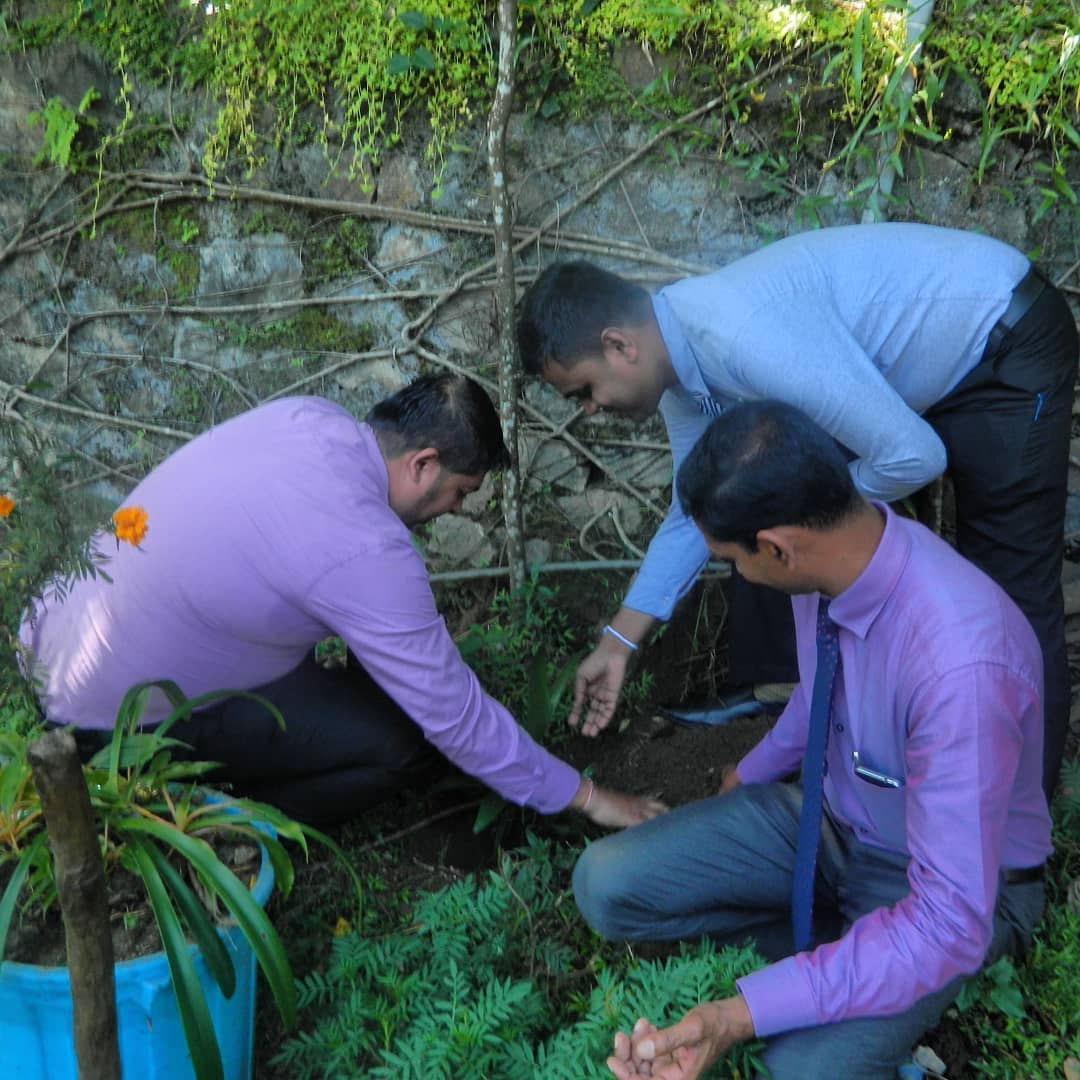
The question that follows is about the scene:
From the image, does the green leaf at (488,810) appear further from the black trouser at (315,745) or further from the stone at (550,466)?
the stone at (550,466)

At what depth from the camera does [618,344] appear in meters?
2.44

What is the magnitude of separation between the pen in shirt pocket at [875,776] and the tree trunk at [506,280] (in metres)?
1.33

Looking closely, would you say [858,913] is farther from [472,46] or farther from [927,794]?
[472,46]

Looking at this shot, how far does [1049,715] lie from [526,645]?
1.48 metres

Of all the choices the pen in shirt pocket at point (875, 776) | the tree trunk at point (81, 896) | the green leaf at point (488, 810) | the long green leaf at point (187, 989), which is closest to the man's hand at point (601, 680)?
the green leaf at point (488, 810)

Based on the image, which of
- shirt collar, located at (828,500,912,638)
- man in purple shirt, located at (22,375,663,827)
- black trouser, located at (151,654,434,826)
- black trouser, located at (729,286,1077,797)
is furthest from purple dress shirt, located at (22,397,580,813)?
black trouser, located at (729,286,1077,797)

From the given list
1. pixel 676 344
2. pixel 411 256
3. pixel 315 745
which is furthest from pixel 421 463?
pixel 411 256

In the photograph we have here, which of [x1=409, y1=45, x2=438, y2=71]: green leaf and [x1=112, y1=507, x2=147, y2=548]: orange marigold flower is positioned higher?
[x1=409, y1=45, x2=438, y2=71]: green leaf

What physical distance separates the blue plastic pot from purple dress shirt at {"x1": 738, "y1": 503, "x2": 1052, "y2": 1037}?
85 cm

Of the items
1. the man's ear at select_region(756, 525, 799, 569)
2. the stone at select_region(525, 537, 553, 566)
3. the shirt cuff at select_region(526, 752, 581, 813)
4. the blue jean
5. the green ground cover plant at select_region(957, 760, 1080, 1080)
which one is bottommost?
the green ground cover plant at select_region(957, 760, 1080, 1080)

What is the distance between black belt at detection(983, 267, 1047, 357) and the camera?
244 cm

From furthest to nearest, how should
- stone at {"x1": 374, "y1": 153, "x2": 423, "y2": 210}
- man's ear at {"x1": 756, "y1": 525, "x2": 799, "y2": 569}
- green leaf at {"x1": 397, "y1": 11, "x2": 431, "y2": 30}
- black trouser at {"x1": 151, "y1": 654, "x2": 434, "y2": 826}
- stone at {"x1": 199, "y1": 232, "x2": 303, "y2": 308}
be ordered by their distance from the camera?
stone at {"x1": 199, "y1": 232, "x2": 303, "y2": 308} < stone at {"x1": 374, "y1": 153, "x2": 423, "y2": 210} < green leaf at {"x1": 397, "y1": 11, "x2": 431, "y2": 30} < black trouser at {"x1": 151, "y1": 654, "x2": 434, "y2": 826} < man's ear at {"x1": 756, "y1": 525, "x2": 799, "y2": 569}

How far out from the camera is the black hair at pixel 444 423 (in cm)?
234

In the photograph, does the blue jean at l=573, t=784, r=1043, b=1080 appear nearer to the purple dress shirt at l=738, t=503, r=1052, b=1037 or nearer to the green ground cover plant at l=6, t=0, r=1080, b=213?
the purple dress shirt at l=738, t=503, r=1052, b=1037
